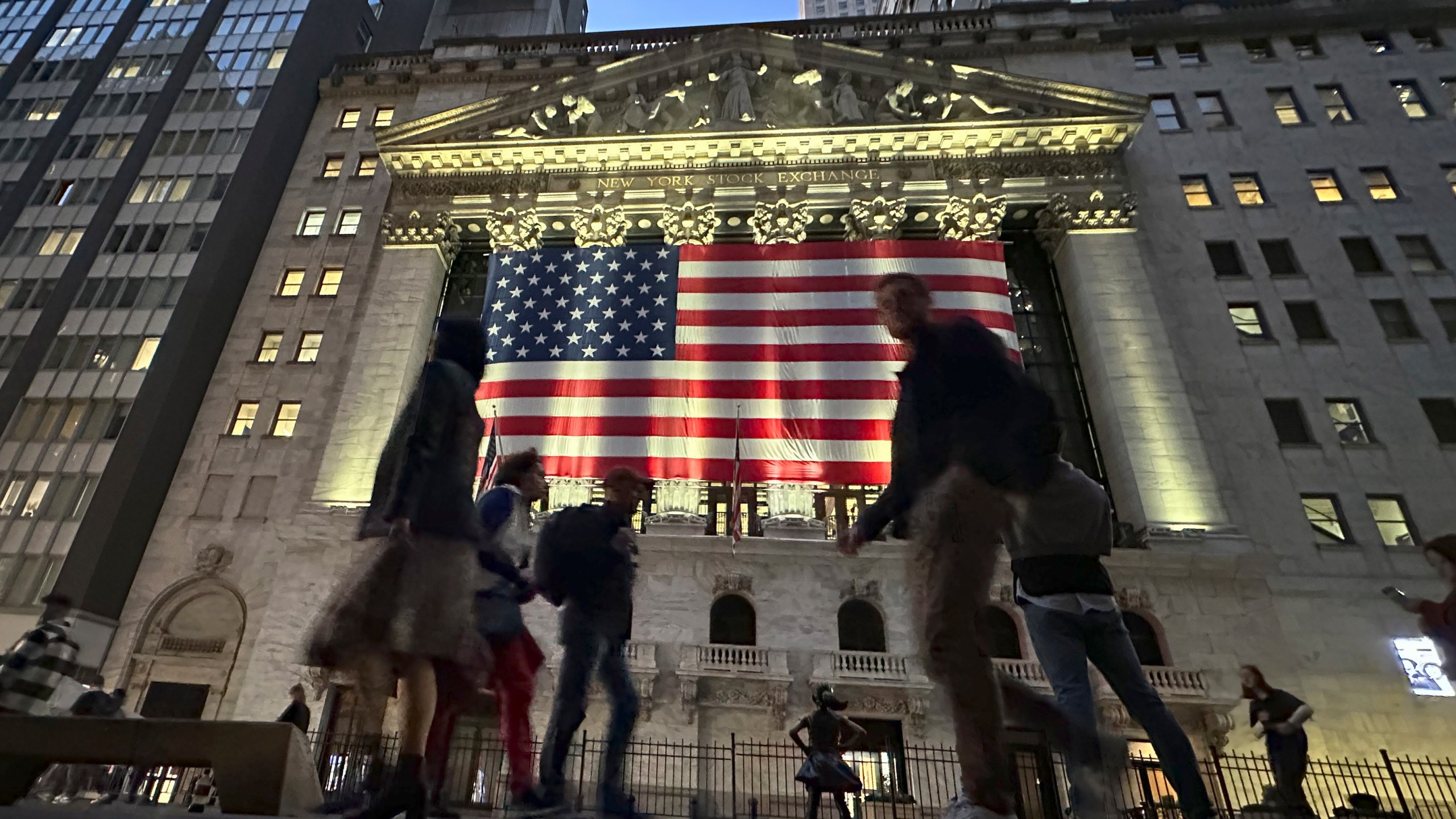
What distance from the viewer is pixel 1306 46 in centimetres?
2941

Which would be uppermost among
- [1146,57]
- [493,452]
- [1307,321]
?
[1146,57]

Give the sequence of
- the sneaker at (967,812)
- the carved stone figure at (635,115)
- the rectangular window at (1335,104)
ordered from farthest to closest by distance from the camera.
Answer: the carved stone figure at (635,115)
the rectangular window at (1335,104)
the sneaker at (967,812)

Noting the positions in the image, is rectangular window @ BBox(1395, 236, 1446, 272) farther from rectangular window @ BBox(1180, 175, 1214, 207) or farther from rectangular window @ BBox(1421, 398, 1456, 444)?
rectangular window @ BBox(1180, 175, 1214, 207)

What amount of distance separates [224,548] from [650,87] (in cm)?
2210

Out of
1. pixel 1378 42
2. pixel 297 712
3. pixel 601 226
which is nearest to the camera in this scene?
pixel 297 712

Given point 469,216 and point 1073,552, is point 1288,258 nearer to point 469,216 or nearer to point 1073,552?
point 1073,552

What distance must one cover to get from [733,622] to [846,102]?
19.2 m

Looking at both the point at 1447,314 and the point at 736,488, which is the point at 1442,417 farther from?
the point at 736,488

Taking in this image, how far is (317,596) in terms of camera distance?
2033cm

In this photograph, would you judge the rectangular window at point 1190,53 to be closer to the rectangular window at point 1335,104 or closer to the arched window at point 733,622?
the rectangular window at point 1335,104

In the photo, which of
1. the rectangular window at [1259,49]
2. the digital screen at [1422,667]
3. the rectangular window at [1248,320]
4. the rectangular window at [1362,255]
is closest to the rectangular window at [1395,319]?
the rectangular window at [1362,255]

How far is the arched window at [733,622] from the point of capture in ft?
63.2

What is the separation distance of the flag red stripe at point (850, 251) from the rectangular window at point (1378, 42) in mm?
19584

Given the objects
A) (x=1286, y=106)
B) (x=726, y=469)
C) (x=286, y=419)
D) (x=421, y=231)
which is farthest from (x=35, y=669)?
(x=1286, y=106)
